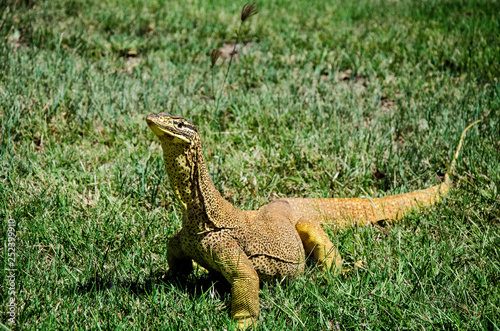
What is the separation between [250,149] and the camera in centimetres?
462

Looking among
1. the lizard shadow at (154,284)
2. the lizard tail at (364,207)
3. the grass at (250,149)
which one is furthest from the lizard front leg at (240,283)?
the lizard tail at (364,207)

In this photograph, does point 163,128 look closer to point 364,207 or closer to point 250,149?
point 364,207

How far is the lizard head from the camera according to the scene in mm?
2459

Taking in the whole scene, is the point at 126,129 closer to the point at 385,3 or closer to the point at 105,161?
the point at 105,161

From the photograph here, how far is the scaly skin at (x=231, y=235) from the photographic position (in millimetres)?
2639

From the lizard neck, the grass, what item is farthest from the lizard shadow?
the lizard neck

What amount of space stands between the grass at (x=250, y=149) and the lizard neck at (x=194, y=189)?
0.50 m

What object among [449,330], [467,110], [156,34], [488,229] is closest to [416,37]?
[467,110]

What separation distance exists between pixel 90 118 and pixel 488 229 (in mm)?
3688

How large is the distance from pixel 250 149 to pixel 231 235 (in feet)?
6.05

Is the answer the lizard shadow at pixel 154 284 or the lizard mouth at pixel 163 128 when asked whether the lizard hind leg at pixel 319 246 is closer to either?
the lizard shadow at pixel 154 284

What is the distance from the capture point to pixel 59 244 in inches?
127

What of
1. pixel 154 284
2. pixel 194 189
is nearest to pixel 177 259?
pixel 154 284

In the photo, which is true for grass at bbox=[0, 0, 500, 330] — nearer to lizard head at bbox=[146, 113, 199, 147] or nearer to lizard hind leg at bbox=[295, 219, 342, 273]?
lizard hind leg at bbox=[295, 219, 342, 273]
